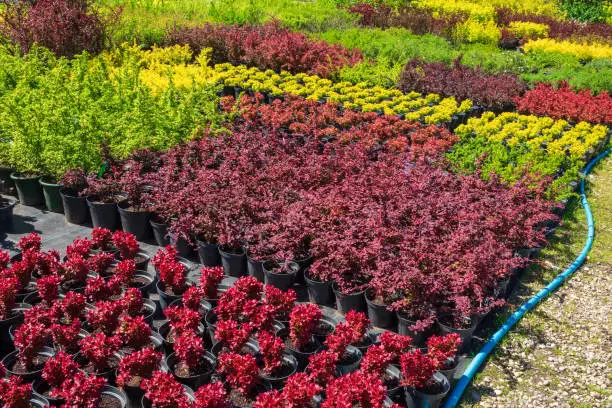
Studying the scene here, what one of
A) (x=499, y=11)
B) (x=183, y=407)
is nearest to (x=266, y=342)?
(x=183, y=407)

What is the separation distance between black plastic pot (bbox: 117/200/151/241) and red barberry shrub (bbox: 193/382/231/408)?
342 cm

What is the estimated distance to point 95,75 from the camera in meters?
9.77

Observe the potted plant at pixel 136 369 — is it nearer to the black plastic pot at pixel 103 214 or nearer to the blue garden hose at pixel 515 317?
the blue garden hose at pixel 515 317

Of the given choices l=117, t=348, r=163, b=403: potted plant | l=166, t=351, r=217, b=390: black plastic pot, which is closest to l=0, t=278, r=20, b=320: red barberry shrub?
l=117, t=348, r=163, b=403: potted plant

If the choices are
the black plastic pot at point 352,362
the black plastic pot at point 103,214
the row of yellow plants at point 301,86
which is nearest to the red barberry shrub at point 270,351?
the black plastic pot at point 352,362

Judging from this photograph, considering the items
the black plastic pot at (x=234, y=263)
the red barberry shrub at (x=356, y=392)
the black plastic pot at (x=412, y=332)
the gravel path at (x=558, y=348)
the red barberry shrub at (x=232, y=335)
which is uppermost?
the red barberry shrub at (x=232, y=335)

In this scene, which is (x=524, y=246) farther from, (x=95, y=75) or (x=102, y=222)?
(x=95, y=75)

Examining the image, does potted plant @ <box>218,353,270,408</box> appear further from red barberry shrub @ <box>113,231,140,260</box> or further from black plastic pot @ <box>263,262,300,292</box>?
red barberry shrub @ <box>113,231,140,260</box>

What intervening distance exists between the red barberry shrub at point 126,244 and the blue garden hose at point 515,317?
11.4 ft

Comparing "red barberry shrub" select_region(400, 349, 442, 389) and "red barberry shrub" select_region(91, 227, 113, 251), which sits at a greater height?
"red barberry shrub" select_region(91, 227, 113, 251)

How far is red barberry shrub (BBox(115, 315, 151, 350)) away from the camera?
187 inches

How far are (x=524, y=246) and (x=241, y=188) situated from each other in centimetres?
348

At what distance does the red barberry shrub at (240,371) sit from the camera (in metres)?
4.38

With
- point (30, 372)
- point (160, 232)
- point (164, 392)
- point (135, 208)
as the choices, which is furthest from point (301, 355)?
point (135, 208)
